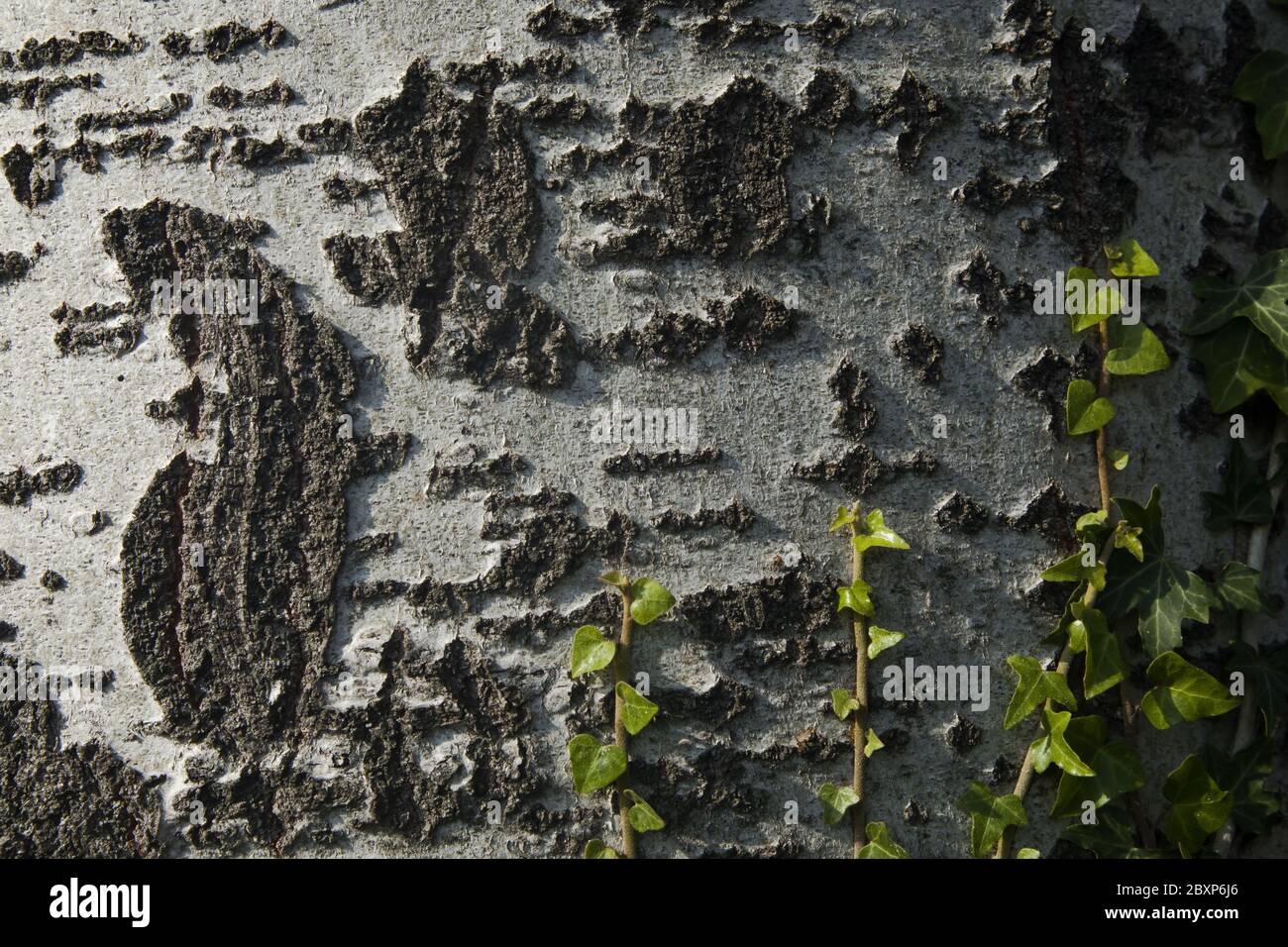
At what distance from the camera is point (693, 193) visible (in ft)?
5.57

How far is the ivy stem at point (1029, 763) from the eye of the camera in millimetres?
1740

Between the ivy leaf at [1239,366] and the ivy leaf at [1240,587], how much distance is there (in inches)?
12.4

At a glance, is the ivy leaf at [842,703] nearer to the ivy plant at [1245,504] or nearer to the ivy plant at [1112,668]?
the ivy plant at [1112,668]

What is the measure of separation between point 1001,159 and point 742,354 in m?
0.62

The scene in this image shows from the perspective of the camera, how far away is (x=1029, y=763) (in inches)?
68.5

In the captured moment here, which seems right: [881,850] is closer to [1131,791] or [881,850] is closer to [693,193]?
[1131,791]

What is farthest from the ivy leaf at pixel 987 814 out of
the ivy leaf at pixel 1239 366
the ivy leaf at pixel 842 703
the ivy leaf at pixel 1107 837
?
the ivy leaf at pixel 1239 366

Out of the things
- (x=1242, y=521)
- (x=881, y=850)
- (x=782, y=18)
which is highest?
(x=782, y=18)

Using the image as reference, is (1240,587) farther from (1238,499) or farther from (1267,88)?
(1267,88)

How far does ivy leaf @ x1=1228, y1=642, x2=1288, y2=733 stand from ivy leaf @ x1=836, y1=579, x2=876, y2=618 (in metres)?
0.77

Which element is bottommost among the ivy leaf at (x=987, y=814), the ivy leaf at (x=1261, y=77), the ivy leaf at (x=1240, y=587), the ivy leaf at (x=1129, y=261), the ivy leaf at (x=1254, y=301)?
the ivy leaf at (x=987, y=814)

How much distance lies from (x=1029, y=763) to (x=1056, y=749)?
6 cm

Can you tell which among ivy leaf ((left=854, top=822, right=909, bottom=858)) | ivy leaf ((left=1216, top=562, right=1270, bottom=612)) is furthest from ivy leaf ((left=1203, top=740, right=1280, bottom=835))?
ivy leaf ((left=854, top=822, right=909, bottom=858))
